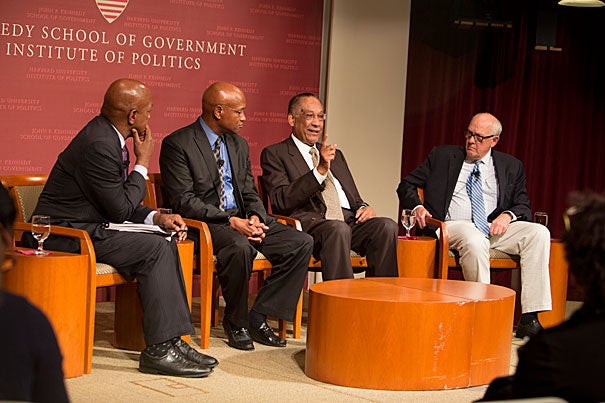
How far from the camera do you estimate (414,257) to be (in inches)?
229

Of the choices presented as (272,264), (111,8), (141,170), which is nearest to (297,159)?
(272,264)

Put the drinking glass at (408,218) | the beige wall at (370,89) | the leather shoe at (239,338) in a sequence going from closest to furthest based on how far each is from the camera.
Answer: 1. the leather shoe at (239,338)
2. the drinking glass at (408,218)
3. the beige wall at (370,89)

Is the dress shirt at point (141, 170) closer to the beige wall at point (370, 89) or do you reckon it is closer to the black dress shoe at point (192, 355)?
the black dress shoe at point (192, 355)

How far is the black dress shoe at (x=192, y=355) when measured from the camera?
175 inches

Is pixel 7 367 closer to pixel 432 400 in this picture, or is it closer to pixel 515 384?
pixel 515 384

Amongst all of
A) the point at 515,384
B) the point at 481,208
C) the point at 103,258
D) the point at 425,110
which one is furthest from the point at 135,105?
the point at 425,110

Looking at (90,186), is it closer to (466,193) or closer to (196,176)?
(196,176)

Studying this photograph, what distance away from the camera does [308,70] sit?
6969 millimetres

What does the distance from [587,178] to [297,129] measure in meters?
A: 3.15

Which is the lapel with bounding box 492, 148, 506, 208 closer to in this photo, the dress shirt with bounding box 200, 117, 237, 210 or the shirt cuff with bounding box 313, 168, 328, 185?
the shirt cuff with bounding box 313, 168, 328, 185

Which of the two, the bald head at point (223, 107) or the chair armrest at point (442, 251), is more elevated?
the bald head at point (223, 107)

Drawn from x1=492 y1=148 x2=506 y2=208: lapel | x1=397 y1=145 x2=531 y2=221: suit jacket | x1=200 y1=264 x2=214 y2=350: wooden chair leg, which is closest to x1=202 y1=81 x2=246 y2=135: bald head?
x1=200 y1=264 x2=214 y2=350: wooden chair leg

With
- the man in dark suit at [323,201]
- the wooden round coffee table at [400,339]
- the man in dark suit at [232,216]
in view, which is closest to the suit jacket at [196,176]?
the man in dark suit at [232,216]

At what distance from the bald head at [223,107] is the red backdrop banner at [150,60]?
3.13 ft
